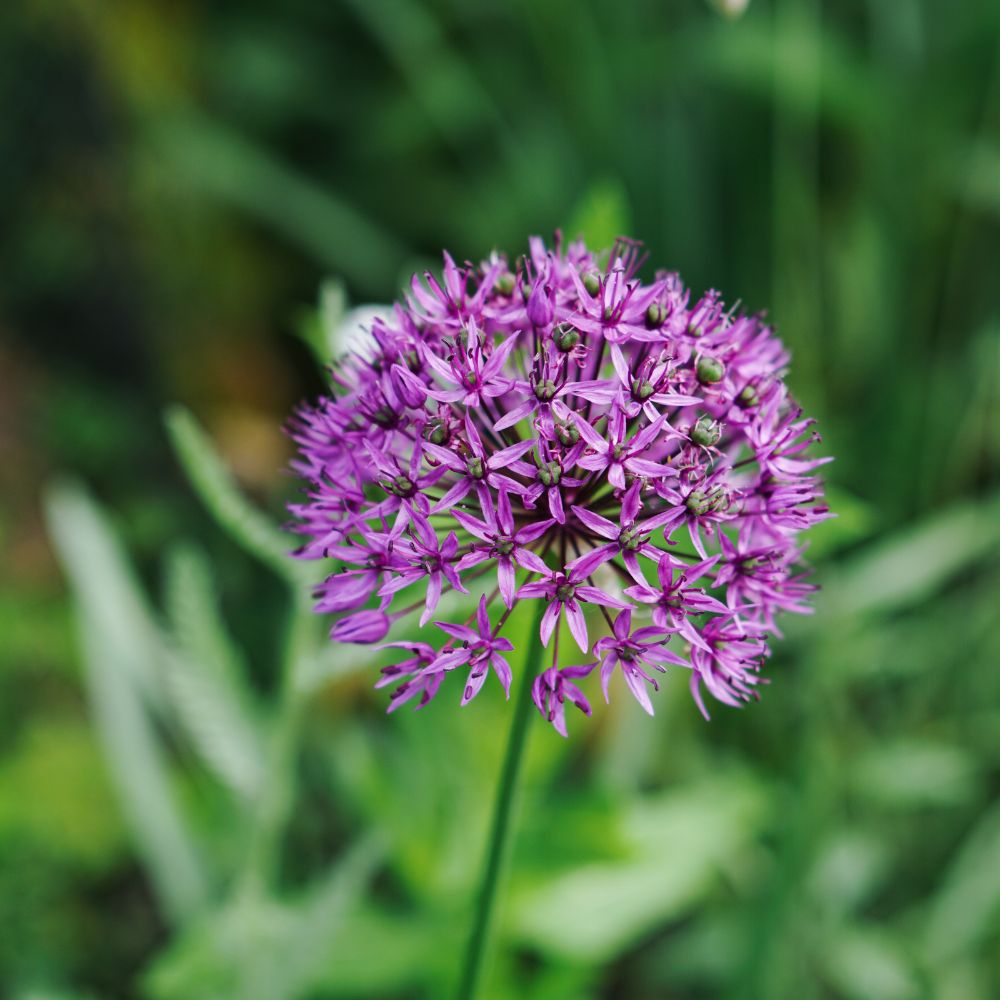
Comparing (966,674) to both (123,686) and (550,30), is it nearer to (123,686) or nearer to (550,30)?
(123,686)

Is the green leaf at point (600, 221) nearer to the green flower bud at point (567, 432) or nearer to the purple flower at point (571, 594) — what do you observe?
the green flower bud at point (567, 432)

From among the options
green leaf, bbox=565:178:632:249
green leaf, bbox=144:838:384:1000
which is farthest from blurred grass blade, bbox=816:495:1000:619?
green leaf, bbox=144:838:384:1000

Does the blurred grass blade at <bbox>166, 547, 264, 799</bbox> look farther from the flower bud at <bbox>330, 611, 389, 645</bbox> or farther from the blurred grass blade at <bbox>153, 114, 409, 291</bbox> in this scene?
the blurred grass blade at <bbox>153, 114, 409, 291</bbox>

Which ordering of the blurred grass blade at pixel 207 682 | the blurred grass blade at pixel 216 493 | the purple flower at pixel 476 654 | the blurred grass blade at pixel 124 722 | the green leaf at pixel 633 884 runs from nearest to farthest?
the purple flower at pixel 476 654 → the blurred grass blade at pixel 216 493 → the blurred grass blade at pixel 207 682 → the green leaf at pixel 633 884 → the blurred grass blade at pixel 124 722

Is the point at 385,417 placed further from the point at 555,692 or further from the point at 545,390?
the point at 555,692

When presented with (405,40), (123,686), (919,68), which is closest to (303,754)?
(123,686)

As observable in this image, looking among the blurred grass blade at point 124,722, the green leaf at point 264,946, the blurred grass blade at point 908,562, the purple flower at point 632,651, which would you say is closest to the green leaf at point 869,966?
the blurred grass blade at point 908,562

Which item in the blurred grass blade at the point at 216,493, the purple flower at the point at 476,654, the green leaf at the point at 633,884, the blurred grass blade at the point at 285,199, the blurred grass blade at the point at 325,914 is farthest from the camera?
the blurred grass blade at the point at 285,199
